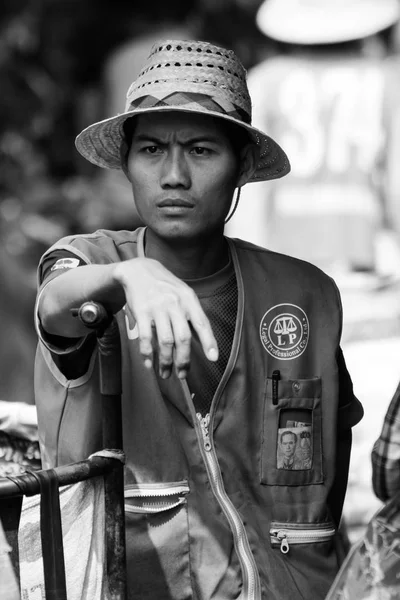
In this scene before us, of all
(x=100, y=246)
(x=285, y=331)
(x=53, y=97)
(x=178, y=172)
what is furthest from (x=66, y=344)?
(x=53, y=97)

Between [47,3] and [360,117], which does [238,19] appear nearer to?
[47,3]

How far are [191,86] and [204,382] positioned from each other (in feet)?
1.98

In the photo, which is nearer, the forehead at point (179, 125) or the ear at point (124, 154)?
the forehead at point (179, 125)

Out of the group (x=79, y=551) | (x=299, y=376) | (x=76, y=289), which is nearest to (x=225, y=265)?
(x=299, y=376)

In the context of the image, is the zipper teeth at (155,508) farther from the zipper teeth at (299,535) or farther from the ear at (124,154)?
the ear at (124,154)

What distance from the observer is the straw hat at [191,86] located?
2258 mm

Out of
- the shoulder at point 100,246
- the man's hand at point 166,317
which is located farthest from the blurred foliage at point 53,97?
the man's hand at point 166,317

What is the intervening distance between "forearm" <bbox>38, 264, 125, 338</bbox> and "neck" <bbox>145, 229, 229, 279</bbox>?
1.22 ft

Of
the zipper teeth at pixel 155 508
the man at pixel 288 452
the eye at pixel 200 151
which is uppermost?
the eye at pixel 200 151

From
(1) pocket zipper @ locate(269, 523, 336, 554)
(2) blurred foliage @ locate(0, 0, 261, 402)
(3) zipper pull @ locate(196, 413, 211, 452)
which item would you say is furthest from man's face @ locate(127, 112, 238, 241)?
(2) blurred foliage @ locate(0, 0, 261, 402)

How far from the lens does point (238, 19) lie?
7.75m

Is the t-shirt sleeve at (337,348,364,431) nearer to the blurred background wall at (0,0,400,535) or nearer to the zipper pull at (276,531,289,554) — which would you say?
the zipper pull at (276,531,289,554)

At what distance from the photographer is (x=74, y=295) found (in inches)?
79.3

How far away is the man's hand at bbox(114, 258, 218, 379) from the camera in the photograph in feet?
5.63
